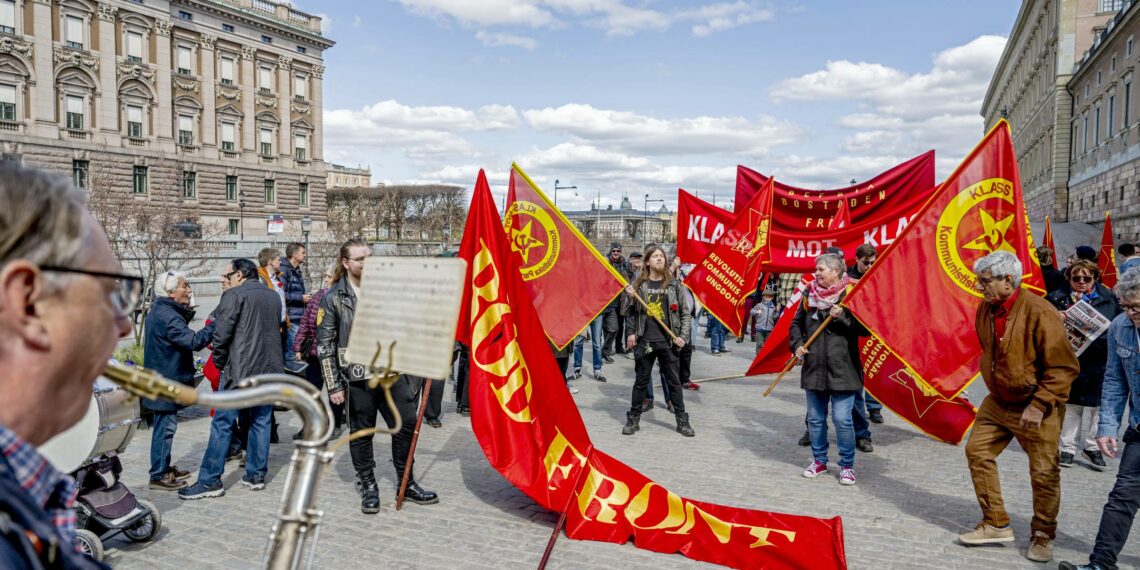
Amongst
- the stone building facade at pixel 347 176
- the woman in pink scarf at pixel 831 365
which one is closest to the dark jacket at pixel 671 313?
the woman in pink scarf at pixel 831 365

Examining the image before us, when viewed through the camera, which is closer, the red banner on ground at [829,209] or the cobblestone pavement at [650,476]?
the cobblestone pavement at [650,476]

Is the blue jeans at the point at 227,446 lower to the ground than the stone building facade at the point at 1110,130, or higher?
lower

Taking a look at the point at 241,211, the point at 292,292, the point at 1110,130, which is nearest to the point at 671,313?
the point at 292,292

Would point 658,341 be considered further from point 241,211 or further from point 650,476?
point 241,211

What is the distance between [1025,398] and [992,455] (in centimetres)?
46

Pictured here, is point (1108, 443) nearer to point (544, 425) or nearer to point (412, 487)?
point (544, 425)

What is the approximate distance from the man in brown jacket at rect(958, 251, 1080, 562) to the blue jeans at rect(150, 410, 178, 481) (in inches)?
238

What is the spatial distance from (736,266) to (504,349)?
4.90 metres

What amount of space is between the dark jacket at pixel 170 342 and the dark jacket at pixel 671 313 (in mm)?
4392

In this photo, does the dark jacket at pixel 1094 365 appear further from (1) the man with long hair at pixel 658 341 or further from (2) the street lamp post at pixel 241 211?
(2) the street lamp post at pixel 241 211

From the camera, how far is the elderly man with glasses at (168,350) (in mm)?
6211

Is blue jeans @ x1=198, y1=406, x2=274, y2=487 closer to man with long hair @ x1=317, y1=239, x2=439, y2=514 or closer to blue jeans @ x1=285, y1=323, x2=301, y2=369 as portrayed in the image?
man with long hair @ x1=317, y1=239, x2=439, y2=514

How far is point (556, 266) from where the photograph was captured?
8508 millimetres

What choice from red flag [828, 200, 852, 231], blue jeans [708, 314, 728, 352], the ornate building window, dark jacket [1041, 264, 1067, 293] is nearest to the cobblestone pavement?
dark jacket [1041, 264, 1067, 293]
